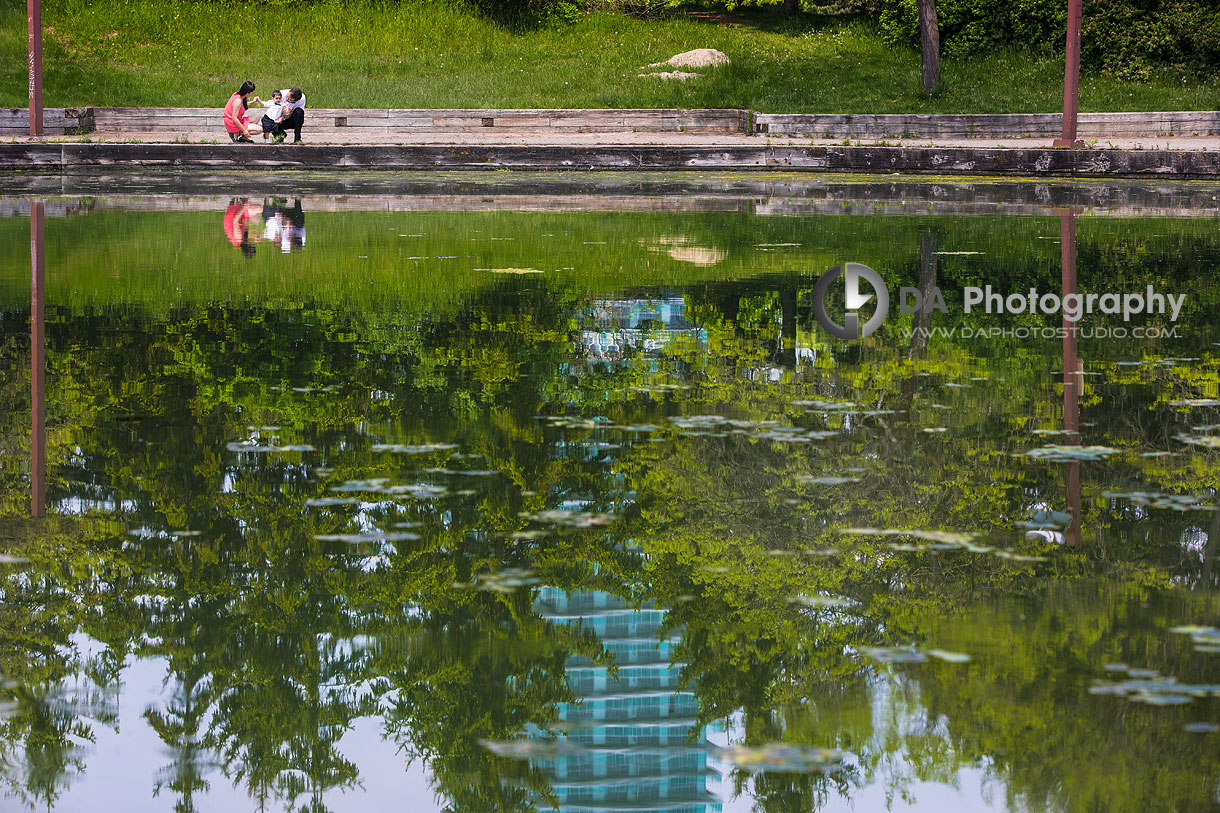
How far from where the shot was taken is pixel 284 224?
14430 millimetres

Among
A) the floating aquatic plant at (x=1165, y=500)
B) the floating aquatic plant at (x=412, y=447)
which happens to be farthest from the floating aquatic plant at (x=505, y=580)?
the floating aquatic plant at (x=1165, y=500)

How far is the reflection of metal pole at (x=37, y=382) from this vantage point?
507 centimetres

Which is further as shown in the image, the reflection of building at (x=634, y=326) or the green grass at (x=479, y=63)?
the green grass at (x=479, y=63)

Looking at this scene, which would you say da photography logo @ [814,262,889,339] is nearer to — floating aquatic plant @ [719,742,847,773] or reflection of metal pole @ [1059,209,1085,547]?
reflection of metal pole @ [1059,209,1085,547]

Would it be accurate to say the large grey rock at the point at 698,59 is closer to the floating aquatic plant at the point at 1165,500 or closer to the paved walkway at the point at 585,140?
the paved walkway at the point at 585,140

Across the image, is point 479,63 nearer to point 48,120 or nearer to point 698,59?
point 698,59

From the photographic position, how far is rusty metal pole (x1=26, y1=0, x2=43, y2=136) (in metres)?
23.5

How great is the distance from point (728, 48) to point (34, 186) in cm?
1940

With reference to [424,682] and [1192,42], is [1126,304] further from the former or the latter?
[1192,42]

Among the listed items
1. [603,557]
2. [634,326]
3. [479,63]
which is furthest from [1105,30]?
[603,557]

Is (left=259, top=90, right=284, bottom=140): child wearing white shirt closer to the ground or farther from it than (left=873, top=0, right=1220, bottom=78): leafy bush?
closer to the ground

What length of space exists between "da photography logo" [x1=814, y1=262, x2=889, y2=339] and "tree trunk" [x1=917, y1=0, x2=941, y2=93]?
1946cm


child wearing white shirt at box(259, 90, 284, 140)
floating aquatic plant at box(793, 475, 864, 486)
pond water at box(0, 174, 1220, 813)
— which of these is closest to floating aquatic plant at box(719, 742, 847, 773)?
pond water at box(0, 174, 1220, 813)

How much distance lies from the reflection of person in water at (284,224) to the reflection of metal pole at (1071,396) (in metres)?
6.32
